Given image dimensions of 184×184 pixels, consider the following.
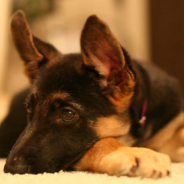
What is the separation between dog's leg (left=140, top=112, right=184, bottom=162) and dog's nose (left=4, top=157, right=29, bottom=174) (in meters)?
1.08

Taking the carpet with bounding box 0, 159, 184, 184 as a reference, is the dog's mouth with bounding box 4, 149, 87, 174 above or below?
below

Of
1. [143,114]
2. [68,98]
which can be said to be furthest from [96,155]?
[143,114]

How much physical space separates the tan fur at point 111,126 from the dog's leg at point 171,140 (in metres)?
0.54

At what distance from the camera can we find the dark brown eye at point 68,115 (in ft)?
5.20

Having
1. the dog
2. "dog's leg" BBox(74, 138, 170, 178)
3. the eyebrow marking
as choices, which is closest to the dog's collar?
the dog

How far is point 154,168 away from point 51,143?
0.52m

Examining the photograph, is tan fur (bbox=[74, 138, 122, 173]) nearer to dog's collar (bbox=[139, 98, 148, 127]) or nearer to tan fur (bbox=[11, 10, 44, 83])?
dog's collar (bbox=[139, 98, 148, 127])

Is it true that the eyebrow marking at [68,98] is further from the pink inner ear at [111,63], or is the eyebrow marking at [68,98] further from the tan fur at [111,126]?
the pink inner ear at [111,63]

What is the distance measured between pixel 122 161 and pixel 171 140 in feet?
3.68

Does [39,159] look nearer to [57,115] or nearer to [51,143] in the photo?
[51,143]

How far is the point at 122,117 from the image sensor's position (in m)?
1.75

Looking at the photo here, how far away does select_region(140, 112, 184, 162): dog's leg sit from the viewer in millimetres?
2264

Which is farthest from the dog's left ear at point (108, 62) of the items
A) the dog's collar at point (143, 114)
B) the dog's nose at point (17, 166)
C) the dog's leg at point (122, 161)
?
the dog's nose at point (17, 166)

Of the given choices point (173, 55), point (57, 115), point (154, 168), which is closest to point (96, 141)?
point (57, 115)
